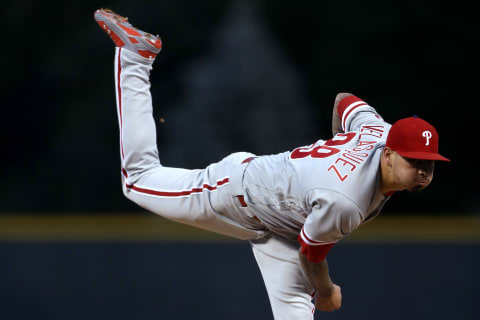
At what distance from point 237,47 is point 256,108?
1.66 ft

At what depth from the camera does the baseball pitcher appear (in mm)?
2422

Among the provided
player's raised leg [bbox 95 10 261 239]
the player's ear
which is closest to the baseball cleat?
player's raised leg [bbox 95 10 261 239]

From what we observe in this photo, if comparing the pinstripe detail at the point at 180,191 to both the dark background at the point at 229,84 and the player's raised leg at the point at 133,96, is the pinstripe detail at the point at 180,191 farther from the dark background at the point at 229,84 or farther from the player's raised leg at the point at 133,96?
the dark background at the point at 229,84

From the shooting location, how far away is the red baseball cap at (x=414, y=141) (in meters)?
2.32

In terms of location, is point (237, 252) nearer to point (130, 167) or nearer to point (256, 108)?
point (256, 108)

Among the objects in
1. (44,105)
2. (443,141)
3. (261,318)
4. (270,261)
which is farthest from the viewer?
(44,105)

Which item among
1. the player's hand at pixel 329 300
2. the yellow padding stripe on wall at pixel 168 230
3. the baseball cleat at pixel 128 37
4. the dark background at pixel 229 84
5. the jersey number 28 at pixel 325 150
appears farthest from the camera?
the dark background at pixel 229 84

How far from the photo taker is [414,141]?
2338mm

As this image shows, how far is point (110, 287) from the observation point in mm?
4676

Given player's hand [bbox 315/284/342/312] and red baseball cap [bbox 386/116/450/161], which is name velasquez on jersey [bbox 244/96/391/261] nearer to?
red baseball cap [bbox 386/116/450/161]

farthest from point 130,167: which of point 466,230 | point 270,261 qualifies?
point 466,230

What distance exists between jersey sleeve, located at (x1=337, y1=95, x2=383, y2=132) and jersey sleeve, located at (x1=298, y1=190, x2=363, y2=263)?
19.1 inches

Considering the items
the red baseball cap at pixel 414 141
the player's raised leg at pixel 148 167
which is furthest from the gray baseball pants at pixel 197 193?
the red baseball cap at pixel 414 141

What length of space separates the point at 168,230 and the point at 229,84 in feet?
4.37
